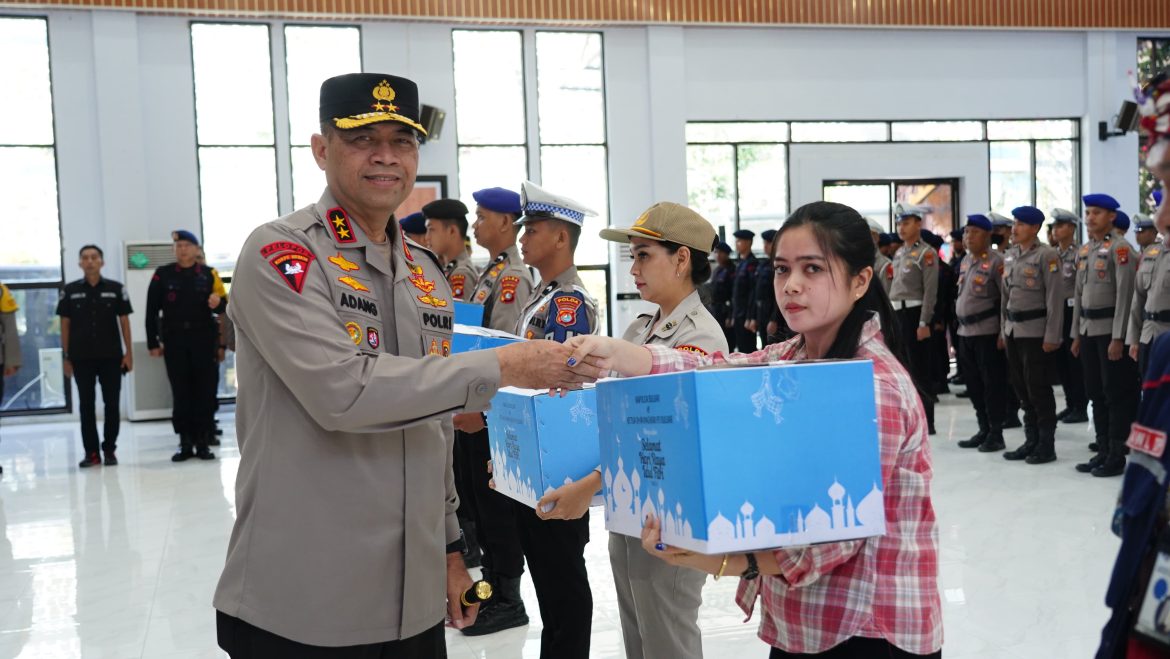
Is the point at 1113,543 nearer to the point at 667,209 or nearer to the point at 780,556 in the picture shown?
the point at 667,209

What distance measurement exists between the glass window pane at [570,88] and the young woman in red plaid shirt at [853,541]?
10.2 metres

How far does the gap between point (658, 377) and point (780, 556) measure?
32 cm

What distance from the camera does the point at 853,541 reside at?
1327 mm

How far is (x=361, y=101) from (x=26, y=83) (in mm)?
9985

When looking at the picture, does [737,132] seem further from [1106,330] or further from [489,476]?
[489,476]

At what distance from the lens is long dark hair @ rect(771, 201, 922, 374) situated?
1577mm

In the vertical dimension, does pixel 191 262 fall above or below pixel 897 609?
above

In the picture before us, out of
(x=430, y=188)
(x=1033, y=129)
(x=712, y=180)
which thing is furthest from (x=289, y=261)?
(x=1033, y=129)

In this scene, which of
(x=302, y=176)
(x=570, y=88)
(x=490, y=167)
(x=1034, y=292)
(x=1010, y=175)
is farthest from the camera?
(x=1010, y=175)

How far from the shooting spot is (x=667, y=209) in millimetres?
2479

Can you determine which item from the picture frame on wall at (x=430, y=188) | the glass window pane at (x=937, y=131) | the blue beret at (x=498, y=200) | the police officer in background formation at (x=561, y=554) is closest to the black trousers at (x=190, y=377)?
the picture frame on wall at (x=430, y=188)

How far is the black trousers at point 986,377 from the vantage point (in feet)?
22.5

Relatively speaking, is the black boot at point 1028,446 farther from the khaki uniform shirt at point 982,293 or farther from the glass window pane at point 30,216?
the glass window pane at point 30,216

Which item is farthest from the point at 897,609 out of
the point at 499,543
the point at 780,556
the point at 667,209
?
the point at 499,543
